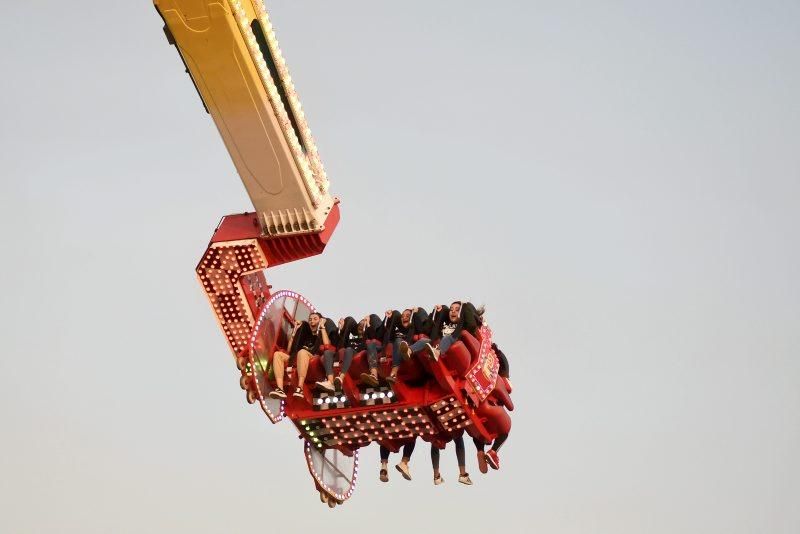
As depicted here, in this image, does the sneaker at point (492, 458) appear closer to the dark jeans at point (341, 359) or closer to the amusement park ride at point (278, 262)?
the amusement park ride at point (278, 262)

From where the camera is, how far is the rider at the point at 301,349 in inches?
1405

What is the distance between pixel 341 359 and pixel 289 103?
5502mm

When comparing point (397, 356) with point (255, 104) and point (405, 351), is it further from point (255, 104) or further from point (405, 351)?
point (255, 104)

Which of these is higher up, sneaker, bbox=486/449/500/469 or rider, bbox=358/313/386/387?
rider, bbox=358/313/386/387

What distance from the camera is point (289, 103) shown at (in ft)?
115

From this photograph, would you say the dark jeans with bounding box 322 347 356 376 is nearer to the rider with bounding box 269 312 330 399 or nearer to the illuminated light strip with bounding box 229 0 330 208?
the rider with bounding box 269 312 330 399

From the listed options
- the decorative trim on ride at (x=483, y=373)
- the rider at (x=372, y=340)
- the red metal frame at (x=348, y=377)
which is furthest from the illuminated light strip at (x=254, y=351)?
→ the decorative trim on ride at (x=483, y=373)

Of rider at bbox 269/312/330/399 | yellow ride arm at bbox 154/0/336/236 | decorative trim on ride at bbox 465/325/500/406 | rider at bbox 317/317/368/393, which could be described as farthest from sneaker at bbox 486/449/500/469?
yellow ride arm at bbox 154/0/336/236

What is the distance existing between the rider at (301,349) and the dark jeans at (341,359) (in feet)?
1.35

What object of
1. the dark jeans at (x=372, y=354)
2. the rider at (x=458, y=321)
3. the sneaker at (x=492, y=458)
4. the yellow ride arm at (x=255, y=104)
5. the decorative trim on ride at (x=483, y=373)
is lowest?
the sneaker at (x=492, y=458)

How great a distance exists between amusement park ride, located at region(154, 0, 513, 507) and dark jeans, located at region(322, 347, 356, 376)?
19 centimetres

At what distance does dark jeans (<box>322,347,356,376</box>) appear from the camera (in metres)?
35.5

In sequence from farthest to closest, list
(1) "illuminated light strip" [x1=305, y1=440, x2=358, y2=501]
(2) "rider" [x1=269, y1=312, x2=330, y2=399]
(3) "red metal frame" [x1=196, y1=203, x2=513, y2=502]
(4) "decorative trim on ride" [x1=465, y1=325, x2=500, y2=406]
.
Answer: (1) "illuminated light strip" [x1=305, y1=440, x2=358, y2=501] < (2) "rider" [x1=269, y1=312, x2=330, y2=399] < (3) "red metal frame" [x1=196, y1=203, x2=513, y2=502] < (4) "decorative trim on ride" [x1=465, y1=325, x2=500, y2=406]

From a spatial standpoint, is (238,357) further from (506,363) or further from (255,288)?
(506,363)
